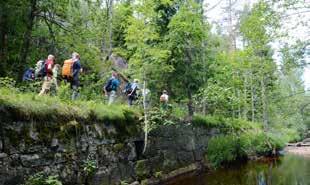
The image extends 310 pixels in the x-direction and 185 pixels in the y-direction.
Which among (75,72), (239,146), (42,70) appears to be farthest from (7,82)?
(239,146)

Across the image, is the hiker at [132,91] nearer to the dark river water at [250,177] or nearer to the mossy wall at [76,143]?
the mossy wall at [76,143]

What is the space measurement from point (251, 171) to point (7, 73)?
1143cm

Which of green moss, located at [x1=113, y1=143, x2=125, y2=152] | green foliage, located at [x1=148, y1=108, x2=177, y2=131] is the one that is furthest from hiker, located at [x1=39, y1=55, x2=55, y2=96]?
green foliage, located at [x1=148, y1=108, x2=177, y2=131]

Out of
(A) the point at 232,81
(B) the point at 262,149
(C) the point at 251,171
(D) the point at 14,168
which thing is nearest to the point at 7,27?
(D) the point at 14,168

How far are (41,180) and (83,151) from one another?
2.08 m

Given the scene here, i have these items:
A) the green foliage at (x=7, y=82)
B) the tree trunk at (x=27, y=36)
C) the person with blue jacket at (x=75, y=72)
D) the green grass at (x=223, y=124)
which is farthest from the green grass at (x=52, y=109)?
the green grass at (x=223, y=124)

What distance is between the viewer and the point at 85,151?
11367mm

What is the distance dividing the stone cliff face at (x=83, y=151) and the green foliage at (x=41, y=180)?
128 millimetres

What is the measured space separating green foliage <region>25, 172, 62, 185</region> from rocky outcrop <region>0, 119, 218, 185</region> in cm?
13

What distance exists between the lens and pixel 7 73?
15852 mm

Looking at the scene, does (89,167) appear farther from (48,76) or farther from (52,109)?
(48,76)

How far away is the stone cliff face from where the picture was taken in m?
9.02

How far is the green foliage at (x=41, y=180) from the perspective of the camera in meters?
9.14

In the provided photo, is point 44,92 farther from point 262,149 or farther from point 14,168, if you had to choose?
point 262,149
